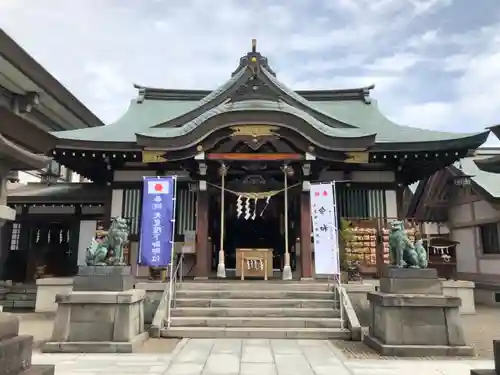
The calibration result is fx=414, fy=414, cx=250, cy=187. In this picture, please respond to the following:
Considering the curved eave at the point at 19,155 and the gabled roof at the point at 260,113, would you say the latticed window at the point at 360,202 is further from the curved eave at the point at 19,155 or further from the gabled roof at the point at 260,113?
the curved eave at the point at 19,155

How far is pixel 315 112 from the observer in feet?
51.4

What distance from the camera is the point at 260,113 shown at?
478 inches

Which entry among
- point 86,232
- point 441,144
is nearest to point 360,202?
point 441,144

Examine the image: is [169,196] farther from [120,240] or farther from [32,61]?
[32,61]

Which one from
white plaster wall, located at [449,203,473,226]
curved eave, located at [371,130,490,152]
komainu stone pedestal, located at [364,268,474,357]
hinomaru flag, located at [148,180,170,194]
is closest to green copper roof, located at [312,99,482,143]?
curved eave, located at [371,130,490,152]

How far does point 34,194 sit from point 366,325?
12096 mm

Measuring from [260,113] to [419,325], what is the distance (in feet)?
23.4

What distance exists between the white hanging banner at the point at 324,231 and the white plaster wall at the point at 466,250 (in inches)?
350

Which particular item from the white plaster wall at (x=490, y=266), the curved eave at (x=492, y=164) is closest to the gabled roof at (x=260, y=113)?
the white plaster wall at (x=490, y=266)

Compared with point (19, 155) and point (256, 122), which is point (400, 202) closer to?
point (256, 122)

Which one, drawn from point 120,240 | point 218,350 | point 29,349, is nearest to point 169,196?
point 120,240

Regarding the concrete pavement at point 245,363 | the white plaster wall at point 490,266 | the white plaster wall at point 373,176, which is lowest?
the concrete pavement at point 245,363

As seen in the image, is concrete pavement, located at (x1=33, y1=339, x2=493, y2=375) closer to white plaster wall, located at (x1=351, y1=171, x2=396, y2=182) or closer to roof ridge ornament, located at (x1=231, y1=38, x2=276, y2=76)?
white plaster wall, located at (x1=351, y1=171, x2=396, y2=182)

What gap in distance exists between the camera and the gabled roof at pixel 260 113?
12289 millimetres
